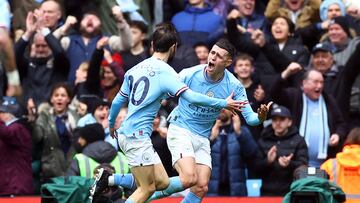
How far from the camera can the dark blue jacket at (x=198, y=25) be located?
18812mm

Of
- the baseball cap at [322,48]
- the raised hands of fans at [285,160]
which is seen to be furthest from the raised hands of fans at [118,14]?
the raised hands of fans at [285,160]

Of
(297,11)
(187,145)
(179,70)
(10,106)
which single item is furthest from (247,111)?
(297,11)

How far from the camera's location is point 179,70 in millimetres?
17750

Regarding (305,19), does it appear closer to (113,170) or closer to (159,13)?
(159,13)

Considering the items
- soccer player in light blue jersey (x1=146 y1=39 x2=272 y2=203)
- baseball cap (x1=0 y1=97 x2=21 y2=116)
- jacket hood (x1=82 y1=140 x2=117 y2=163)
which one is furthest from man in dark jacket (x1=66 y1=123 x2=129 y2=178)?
baseball cap (x1=0 y1=97 x2=21 y2=116)

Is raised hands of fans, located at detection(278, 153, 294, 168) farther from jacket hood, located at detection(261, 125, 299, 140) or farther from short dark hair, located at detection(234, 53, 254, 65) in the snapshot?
short dark hair, located at detection(234, 53, 254, 65)

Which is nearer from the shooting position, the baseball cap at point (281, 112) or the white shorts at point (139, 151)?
the white shorts at point (139, 151)

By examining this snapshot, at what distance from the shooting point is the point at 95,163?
15633 mm

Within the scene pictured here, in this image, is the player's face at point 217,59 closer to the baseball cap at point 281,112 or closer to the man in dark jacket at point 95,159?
the man in dark jacket at point 95,159

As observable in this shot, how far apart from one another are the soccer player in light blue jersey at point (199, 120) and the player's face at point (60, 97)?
3306mm

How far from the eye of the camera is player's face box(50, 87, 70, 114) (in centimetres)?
1761

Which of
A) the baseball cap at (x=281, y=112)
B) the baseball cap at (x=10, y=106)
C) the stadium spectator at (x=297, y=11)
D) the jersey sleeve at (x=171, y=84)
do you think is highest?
the stadium spectator at (x=297, y=11)

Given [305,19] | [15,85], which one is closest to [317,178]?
[15,85]

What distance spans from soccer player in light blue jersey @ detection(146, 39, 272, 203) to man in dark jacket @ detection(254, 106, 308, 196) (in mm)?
2433
